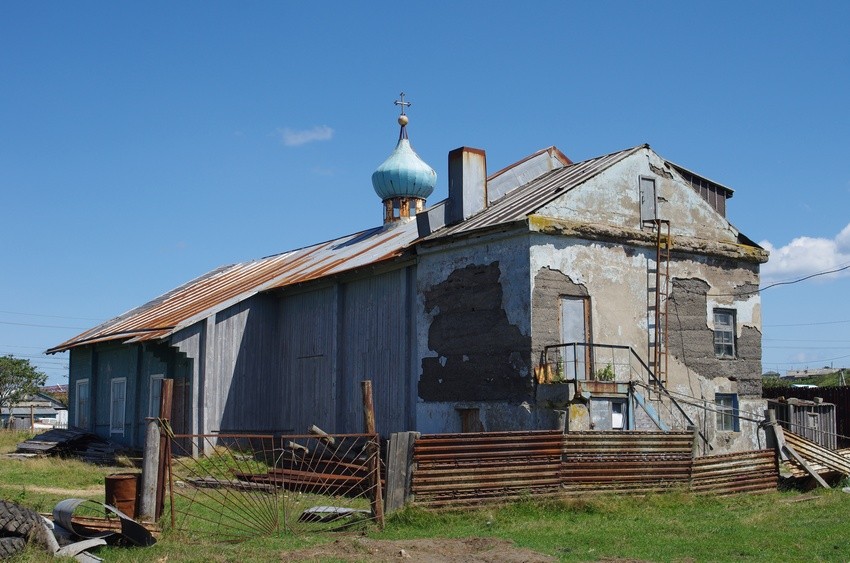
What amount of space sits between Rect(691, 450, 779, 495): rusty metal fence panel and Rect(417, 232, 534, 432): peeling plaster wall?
12.0 feet

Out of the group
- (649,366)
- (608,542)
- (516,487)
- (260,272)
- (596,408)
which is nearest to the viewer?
(608,542)

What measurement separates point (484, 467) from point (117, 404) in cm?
1970

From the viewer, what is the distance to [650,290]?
20.8m

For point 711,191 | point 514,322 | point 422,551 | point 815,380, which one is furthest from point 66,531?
point 815,380

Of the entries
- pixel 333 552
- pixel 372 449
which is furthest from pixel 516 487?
pixel 333 552

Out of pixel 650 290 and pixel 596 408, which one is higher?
pixel 650 290

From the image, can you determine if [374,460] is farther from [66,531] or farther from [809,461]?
[809,461]

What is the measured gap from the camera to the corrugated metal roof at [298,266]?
21188 mm

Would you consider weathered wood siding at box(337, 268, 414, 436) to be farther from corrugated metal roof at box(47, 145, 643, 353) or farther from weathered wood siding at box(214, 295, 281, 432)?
weathered wood siding at box(214, 295, 281, 432)

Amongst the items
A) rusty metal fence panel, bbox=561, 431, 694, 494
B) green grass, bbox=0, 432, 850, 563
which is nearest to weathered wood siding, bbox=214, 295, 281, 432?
green grass, bbox=0, 432, 850, 563

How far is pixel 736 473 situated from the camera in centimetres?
1672

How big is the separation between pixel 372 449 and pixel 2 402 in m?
57.1

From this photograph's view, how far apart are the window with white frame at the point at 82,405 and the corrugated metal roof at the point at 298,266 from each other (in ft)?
4.86

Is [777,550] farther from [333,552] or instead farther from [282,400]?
[282,400]
